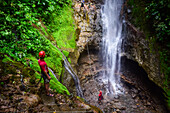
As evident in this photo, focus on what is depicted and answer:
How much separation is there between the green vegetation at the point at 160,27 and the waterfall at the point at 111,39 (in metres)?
3.24

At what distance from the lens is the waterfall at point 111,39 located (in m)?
11.3

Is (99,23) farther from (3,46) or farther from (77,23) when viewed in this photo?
(3,46)

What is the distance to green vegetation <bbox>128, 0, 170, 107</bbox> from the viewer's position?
22.6 ft

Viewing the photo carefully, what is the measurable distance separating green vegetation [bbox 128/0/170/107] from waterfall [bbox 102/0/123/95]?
3.24 metres

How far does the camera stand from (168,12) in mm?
6781

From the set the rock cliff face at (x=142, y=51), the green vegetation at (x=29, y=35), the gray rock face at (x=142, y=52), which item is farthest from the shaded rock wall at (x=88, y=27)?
the gray rock face at (x=142, y=52)

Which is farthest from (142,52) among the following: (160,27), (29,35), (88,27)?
(29,35)

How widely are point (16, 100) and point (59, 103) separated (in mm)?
1376

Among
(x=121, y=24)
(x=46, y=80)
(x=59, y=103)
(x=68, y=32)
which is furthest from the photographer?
(x=121, y=24)

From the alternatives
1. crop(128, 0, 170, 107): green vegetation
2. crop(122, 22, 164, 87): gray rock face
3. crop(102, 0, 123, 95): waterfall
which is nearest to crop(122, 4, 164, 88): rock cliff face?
crop(122, 22, 164, 87): gray rock face

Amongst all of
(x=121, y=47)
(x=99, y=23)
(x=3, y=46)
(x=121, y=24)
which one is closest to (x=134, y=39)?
(x=121, y=47)

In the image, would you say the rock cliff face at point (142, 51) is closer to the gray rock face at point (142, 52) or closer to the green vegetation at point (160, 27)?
the gray rock face at point (142, 52)

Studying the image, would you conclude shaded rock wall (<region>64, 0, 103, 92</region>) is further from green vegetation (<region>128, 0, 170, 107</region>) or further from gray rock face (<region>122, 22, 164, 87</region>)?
green vegetation (<region>128, 0, 170, 107</region>)

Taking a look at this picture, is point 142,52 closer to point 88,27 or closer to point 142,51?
point 142,51
